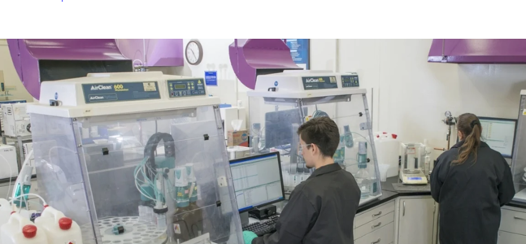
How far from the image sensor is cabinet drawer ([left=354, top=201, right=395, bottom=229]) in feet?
10.6

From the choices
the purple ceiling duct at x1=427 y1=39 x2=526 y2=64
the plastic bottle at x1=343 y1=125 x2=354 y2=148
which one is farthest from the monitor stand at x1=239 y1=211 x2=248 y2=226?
the purple ceiling duct at x1=427 y1=39 x2=526 y2=64

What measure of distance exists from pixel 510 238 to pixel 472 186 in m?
0.69

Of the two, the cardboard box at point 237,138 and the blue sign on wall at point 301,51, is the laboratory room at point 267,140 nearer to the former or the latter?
the cardboard box at point 237,138

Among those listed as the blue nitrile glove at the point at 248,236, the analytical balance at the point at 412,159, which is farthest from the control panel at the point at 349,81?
the blue nitrile glove at the point at 248,236

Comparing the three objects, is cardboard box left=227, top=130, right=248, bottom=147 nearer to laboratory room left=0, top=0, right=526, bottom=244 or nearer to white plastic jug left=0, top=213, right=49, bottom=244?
laboratory room left=0, top=0, right=526, bottom=244

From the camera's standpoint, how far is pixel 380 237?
11.4 feet

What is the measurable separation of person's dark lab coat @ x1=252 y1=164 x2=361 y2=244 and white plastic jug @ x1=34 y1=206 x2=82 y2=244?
0.89m

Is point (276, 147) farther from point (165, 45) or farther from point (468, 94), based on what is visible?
point (165, 45)

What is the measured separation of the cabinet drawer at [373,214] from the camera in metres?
3.22

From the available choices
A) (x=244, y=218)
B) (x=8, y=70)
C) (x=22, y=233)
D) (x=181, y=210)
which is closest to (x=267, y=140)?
(x=244, y=218)

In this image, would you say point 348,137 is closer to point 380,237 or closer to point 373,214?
point 373,214

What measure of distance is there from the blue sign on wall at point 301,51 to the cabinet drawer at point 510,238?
2.54 metres

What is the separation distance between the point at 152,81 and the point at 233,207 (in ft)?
2.57
